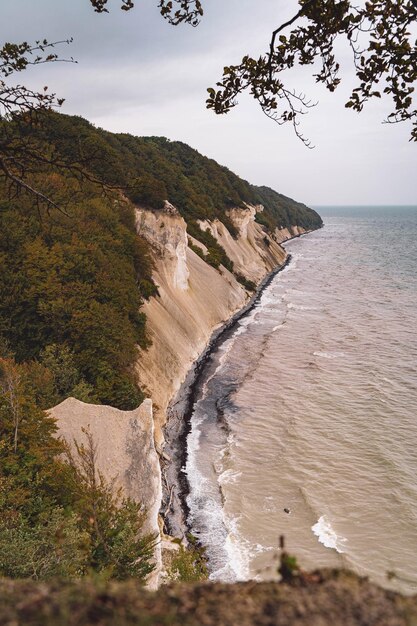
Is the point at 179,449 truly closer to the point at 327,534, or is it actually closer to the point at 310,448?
the point at 310,448

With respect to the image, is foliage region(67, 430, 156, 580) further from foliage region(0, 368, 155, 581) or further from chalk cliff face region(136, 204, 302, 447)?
chalk cliff face region(136, 204, 302, 447)

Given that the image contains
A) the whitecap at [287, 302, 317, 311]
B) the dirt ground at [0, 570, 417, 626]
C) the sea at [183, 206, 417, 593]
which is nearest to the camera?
the dirt ground at [0, 570, 417, 626]

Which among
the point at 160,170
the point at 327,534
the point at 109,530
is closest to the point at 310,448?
the point at 327,534

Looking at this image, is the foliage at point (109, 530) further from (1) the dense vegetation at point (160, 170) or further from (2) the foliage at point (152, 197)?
(2) the foliage at point (152, 197)

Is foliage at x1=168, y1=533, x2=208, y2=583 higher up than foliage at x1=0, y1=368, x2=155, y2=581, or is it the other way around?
foliage at x1=0, y1=368, x2=155, y2=581

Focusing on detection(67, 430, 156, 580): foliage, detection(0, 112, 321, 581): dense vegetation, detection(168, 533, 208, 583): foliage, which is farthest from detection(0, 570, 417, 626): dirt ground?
detection(168, 533, 208, 583): foliage

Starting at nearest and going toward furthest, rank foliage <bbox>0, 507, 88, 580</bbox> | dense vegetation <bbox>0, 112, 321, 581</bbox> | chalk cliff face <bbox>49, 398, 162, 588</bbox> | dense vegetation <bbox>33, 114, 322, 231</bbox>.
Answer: foliage <bbox>0, 507, 88, 580</bbox> < dense vegetation <bbox>0, 112, 321, 581</bbox> < chalk cliff face <bbox>49, 398, 162, 588</bbox> < dense vegetation <bbox>33, 114, 322, 231</bbox>

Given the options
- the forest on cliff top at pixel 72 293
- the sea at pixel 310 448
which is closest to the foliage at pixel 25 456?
the forest on cliff top at pixel 72 293
